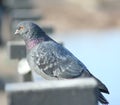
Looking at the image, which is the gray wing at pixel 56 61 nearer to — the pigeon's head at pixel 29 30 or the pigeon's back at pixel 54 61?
the pigeon's back at pixel 54 61

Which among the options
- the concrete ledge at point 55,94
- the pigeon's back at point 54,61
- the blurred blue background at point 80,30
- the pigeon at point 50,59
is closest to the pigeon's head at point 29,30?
the pigeon at point 50,59

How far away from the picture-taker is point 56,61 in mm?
4902

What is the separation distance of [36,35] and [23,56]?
119cm

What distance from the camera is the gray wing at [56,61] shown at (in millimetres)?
4793

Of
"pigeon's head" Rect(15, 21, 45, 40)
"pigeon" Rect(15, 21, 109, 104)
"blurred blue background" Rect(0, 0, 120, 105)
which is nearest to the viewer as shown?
"pigeon" Rect(15, 21, 109, 104)

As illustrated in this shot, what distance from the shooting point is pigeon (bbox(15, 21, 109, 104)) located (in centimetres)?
475

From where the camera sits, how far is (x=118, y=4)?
44781 mm

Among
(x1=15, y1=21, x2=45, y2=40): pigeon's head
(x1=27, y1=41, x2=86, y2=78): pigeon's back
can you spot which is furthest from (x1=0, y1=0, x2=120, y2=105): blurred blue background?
(x1=27, y1=41, x2=86, y2=78): pigeon's back

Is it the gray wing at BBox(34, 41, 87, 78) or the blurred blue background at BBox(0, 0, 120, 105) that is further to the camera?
the blurred blue background at BBox(0, 0, 120, 105)

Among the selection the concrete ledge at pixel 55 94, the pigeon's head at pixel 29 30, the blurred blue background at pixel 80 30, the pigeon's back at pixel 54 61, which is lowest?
the blurred blue background at pixel 80 30

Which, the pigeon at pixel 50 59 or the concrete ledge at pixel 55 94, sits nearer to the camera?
the concrete ledge at pixel 55 94

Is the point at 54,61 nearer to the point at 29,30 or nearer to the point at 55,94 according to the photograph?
the point at 29,30

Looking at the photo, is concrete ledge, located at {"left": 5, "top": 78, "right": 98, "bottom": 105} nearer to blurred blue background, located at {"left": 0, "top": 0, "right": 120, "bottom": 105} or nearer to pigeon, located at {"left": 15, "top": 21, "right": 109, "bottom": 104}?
pigeon, located at {"left": 15, "top": 21, "right": 109, "bottom": 104}

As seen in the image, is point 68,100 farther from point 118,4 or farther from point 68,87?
point 118,4
